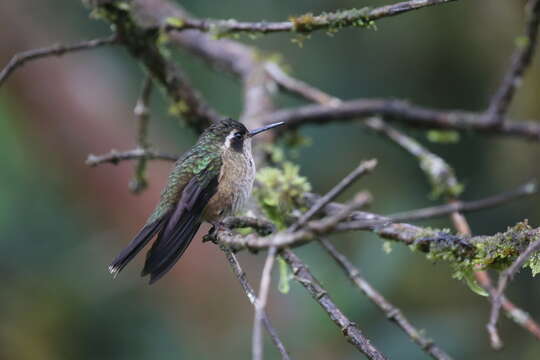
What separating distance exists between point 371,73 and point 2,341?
4.23 meters

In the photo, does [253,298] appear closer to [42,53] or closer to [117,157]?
[117,157]

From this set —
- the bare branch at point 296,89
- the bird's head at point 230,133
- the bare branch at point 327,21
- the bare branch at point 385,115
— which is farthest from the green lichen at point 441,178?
the bare branch at point 327,21

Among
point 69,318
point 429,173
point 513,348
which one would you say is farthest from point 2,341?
point 513,348

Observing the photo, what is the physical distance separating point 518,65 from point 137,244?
2.54 metres

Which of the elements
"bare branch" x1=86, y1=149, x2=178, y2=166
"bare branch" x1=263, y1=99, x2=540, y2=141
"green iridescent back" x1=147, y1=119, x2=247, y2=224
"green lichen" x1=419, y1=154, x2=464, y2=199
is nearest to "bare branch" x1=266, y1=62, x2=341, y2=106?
"bare branch" x1=263, y1=99, x2=540, y2=141

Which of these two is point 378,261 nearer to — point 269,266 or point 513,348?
point 513,348

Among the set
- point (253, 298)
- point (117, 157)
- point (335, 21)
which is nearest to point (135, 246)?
point (117, 157)

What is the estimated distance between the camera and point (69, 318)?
5027 mm

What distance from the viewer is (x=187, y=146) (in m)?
7.15

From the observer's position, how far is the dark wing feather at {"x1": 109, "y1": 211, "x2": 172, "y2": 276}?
2.58m

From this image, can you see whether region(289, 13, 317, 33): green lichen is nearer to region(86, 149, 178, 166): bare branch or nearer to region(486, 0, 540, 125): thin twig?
region(86, 149, 178, 166): bare branch

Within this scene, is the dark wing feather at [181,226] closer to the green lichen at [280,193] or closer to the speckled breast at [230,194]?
the speckled breast at [230,194]

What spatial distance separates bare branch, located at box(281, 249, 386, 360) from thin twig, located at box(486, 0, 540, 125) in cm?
210

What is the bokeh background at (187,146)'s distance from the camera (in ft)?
15.3
